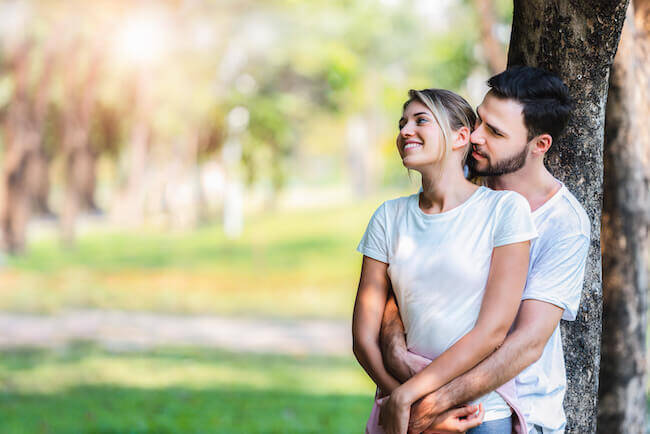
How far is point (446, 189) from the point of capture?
7.20 feet

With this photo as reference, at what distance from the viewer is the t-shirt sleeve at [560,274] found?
6.94 ft

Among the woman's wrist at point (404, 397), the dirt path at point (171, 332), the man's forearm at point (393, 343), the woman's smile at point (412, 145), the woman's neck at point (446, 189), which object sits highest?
the woman's smile at point (412, 145)

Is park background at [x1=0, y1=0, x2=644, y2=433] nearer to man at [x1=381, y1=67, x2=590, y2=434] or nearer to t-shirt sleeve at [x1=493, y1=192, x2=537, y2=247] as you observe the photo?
man at [x1=381, y1=67, x2=590, y2=434]

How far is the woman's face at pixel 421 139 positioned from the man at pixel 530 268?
14 cm

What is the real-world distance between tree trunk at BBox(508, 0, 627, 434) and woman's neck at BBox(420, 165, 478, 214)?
534 millimetres

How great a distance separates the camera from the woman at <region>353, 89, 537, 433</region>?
80.3 inches

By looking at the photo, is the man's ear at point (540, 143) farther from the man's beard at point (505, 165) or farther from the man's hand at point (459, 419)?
the man's hand at point (459, 419)

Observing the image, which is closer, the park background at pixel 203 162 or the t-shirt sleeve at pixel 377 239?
the t-shirt sleeve at pixel 377 239

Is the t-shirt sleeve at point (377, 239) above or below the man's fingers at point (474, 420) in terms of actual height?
above

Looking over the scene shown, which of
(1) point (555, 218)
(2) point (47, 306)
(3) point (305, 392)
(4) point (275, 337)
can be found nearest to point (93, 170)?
(2) point (47, 306)

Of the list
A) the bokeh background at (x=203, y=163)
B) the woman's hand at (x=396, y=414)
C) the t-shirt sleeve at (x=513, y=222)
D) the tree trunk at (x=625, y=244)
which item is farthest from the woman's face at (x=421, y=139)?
the bokeh background at (x=203, y=163)

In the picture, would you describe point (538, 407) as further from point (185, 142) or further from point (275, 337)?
point (185, 142)

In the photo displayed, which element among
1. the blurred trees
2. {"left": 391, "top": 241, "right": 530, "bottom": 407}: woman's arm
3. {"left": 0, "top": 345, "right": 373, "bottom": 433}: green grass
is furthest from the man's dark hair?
the blurred trees

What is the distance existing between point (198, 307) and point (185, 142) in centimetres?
336
